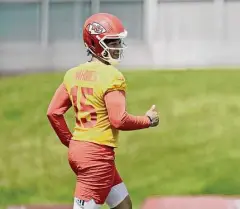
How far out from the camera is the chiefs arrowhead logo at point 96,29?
4715 millimetres

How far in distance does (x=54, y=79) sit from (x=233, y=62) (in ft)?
5.82

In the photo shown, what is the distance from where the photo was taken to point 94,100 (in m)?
4.61

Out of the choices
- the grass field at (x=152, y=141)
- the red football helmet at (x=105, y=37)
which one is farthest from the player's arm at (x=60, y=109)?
the grass field at (x=152, y=141)

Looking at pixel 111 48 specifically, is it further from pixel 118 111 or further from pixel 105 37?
pixel 118 111

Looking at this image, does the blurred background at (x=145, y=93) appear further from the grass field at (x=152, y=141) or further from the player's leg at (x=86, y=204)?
the player's leg at (x=86, y=204)

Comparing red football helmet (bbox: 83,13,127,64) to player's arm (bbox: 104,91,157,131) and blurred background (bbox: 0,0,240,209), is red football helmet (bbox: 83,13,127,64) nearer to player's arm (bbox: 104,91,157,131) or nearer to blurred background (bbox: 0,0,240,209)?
player's arm (bbox: 104,91,157,131)

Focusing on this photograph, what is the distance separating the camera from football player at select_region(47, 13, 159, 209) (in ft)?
14.9

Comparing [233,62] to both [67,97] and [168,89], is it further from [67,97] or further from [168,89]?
[67,97]

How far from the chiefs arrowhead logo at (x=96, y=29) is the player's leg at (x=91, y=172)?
1.98 ft

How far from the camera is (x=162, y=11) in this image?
879cm

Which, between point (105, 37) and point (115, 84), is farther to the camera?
point (105, 37)

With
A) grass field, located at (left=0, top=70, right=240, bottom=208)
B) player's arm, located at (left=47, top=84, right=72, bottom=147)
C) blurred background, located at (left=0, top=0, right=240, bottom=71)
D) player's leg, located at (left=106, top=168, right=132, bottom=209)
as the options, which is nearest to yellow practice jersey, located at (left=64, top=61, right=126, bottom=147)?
player's arm, located at (left=47, top=84, right=72, bottom=147)

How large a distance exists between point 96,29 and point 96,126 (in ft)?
1.74

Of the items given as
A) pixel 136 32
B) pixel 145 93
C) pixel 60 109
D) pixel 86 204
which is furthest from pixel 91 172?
pixel 136 32
